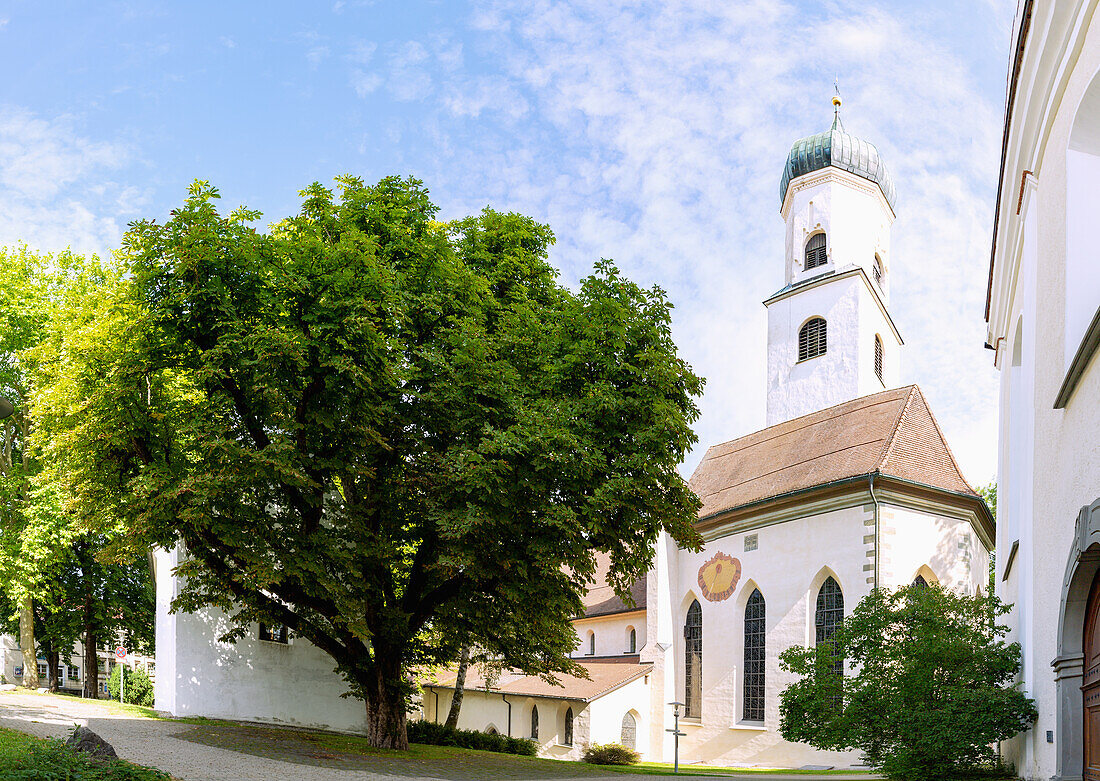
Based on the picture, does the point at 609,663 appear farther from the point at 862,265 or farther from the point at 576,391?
the point at 576,391

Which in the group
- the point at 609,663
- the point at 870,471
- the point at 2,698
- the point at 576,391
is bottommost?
the point at 609,663

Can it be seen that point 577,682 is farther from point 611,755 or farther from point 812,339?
point 812,339

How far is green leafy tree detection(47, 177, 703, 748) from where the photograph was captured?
49.5ft

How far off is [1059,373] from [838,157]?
112 feet

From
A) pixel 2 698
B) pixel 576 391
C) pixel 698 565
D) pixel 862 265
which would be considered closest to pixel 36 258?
pixel 2 698

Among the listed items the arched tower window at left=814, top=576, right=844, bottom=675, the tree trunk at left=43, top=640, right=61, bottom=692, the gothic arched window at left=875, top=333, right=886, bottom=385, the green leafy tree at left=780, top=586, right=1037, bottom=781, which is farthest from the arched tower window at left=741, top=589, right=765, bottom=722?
the tree trunk at left=43, top=640, right=61, bottom=692

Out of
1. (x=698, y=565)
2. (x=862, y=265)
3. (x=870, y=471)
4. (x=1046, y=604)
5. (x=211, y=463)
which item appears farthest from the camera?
(x=862, y=265)

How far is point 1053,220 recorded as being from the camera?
10.2 m

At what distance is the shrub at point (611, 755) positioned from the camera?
97.6 ft

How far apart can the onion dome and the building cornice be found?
501 cm

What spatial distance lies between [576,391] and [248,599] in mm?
7123

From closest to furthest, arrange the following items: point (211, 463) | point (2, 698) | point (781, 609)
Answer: point (211, 463)
point (2, 698)
point (781, 609)

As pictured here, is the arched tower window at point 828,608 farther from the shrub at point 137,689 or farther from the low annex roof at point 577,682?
the shrub at point 137,689

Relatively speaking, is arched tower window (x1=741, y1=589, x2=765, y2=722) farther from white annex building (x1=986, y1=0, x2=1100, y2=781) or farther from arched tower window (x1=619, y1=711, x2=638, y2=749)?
white annex building (x1=986, y1=0, x2=1100, y2=781)
